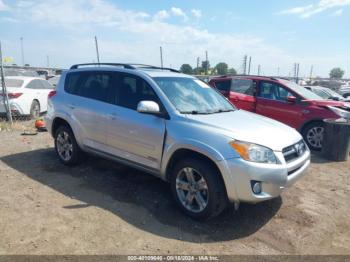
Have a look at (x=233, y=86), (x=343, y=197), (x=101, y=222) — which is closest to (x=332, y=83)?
(x=233, y=86)

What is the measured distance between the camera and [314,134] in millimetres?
7527

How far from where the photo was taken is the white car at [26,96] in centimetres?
982

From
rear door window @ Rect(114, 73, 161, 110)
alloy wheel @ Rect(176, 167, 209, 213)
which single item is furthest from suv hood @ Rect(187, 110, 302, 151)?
rear door window @ Rect(114, 73, 161, 110)

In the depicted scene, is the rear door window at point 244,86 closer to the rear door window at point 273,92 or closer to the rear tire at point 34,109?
the rear door window at point 273,92

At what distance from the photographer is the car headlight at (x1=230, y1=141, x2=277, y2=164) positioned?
3.53m

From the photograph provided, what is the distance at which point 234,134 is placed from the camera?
3686 millimetres

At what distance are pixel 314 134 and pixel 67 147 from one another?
18.0ft

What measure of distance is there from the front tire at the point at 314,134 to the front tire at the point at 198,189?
4.68m

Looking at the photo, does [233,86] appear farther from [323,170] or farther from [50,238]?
[50,238]

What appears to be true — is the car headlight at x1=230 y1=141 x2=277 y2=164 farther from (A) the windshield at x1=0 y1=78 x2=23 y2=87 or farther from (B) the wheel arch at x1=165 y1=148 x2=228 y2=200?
(A) the windshield at x1=0 y1=78 x2=23 y2=87

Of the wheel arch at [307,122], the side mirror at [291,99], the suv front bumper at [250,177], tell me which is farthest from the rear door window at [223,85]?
the suv front bumper at [250,177]

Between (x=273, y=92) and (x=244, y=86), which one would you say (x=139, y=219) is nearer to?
(x=273, y=92)

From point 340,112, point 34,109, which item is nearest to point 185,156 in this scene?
point 340,112

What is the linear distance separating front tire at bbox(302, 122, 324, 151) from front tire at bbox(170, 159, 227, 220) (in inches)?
184
